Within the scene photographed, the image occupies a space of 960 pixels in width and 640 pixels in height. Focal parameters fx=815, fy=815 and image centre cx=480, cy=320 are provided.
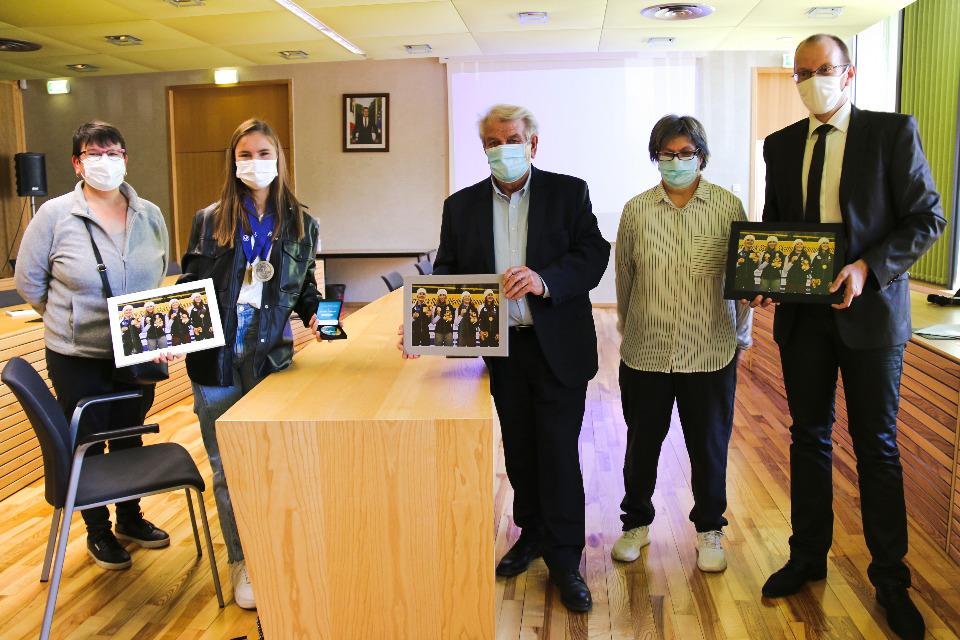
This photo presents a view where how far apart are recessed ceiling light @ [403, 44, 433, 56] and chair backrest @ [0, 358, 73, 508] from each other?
6724 millimetres

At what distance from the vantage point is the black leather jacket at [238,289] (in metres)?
2.45

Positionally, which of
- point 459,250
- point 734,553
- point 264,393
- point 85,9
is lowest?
point 734,553

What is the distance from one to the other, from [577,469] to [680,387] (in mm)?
454

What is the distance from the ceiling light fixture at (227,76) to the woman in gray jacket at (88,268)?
7.29 m

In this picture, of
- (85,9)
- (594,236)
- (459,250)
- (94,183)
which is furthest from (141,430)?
(85,9)

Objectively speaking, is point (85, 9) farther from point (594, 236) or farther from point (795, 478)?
point (795, 478)

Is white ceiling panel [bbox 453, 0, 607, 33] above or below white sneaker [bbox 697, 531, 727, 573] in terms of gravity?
above

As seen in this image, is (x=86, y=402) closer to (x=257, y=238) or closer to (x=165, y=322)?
(x=165, y=322)

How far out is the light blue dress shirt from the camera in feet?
8.23

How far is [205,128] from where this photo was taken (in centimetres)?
995

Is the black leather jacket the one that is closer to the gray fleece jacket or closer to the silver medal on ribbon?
the silver medal on ribbon

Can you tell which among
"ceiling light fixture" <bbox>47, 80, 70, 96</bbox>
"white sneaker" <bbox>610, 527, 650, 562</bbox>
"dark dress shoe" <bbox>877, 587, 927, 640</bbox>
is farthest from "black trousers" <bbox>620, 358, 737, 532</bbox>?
"ceiling light fixture" <bbox>47, 80, 70, 96</bbox>

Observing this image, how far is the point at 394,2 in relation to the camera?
650 cm

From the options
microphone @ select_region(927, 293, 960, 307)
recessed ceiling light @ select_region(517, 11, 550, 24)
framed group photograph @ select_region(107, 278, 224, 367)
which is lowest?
microphone @ select_region(927, 293, 960, 307)
